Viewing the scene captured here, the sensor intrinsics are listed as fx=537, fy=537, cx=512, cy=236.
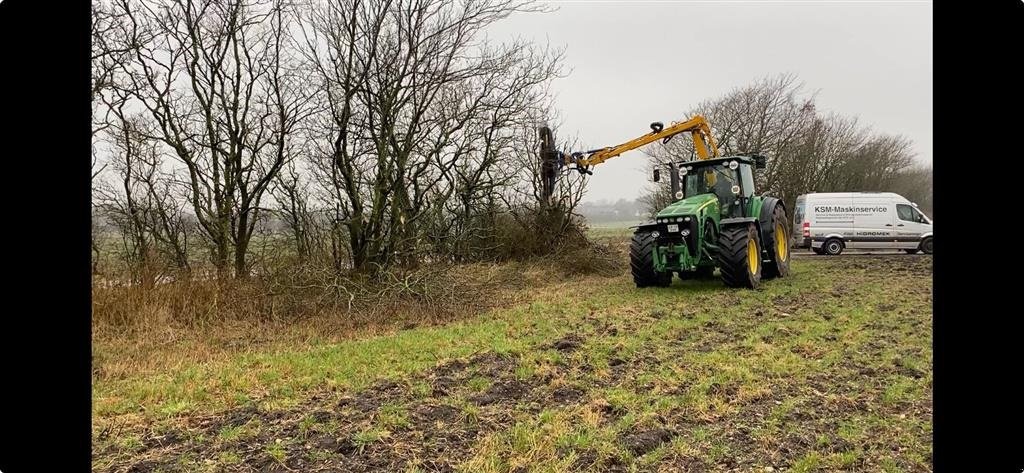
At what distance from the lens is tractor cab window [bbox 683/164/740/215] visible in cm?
1021

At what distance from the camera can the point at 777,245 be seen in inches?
425

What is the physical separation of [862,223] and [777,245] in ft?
24.5

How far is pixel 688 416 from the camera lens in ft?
12.2

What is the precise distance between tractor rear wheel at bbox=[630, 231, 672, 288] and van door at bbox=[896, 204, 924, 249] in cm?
999

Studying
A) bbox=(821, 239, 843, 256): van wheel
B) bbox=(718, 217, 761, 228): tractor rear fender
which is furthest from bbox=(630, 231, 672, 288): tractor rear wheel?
bbox=(821, 239, 843, 256): van wheel

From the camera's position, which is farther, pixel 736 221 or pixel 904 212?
pixel 904 212

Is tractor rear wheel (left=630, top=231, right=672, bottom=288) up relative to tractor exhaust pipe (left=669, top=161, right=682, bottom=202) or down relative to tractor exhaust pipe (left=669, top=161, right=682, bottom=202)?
down

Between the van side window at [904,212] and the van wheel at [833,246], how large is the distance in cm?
170

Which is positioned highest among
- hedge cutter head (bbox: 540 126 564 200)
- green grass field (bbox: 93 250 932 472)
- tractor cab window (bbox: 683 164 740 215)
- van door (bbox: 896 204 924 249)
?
hedge cutter head (bbox: 540 126 564 200)

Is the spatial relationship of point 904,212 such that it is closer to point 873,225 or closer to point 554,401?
point 873,225

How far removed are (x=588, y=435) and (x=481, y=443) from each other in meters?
0.68

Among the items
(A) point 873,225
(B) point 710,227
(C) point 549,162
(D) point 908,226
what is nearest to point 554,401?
(B) point 710,227

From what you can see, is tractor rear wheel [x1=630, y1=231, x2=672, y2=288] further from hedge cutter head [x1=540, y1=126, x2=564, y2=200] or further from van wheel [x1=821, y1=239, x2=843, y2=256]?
van wheel [x1=821, y1=239, x2=843, y2=256]
